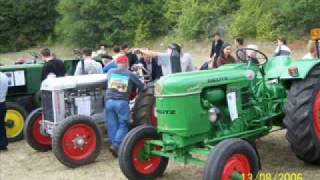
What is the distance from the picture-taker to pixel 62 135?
7.75 meters

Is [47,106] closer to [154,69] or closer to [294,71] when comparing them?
[154,69]

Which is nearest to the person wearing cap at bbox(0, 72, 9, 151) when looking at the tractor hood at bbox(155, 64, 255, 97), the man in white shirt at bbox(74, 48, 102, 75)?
the man in white shirt at bbox(74, 48, 102, 75)

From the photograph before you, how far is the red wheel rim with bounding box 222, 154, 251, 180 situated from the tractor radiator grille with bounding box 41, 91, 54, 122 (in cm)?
369

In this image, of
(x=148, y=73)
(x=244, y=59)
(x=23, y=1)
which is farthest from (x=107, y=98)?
(x=23, y=1)

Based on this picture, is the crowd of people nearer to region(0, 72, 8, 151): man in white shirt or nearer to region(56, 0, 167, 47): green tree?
region(0, 72, 8, 151): man in white shirt

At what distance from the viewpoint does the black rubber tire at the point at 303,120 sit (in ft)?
20.6

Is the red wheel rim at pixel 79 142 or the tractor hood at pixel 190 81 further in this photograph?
the red wheel rim at pixel 79 142

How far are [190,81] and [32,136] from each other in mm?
4023

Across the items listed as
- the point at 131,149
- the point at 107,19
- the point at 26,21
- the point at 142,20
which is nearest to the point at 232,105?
the point at 131,149

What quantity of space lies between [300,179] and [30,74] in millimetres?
6216

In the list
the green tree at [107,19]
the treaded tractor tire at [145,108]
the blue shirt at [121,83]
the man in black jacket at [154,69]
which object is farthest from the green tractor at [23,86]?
the green tree at [107,19]

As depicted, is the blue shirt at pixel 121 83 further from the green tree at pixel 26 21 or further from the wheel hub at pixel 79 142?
the green tree at pixel 26 21

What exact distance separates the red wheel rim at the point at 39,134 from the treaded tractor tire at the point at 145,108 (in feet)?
5.63

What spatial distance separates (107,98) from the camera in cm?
793
